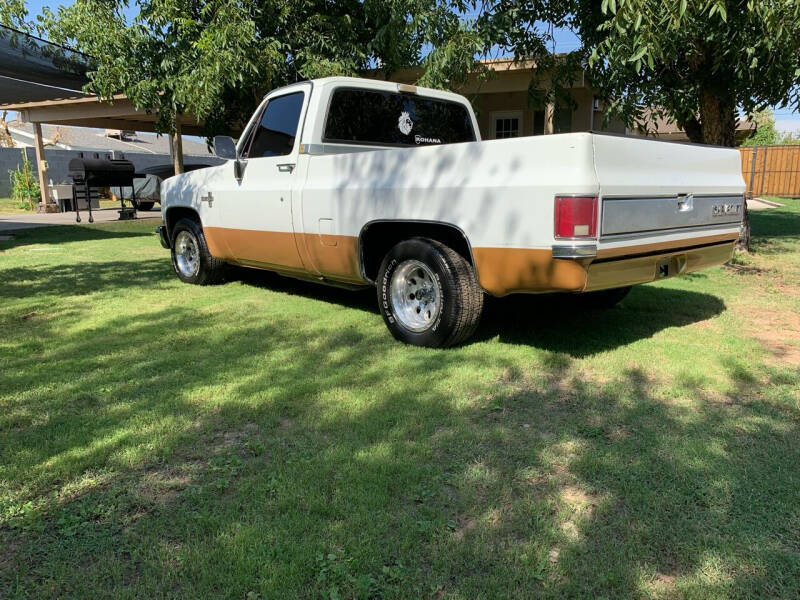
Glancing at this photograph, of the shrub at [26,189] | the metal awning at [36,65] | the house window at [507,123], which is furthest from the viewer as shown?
the shrub at [26,189]

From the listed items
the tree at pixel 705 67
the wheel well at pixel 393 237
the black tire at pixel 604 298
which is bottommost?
the black tire at pixel 604 298

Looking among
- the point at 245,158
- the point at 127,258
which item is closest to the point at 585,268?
the point at 245,158

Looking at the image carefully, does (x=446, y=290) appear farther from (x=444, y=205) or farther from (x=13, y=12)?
(x=13, y=12)

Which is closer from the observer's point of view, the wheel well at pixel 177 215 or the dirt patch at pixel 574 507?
the dirt patch at pixel 574 507

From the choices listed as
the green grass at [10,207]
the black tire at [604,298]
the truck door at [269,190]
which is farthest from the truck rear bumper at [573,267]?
the green grass at [10,207]

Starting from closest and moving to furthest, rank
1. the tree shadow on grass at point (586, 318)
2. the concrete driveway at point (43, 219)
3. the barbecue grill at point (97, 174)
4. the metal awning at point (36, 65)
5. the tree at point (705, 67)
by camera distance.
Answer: the tree shadow on grass at point (586, 318)
the tree at point (705, 67)
the metal awning at point (36, 65)
the concrete driveway at point (43, 219)
the barbecue grill at point (97, 174)

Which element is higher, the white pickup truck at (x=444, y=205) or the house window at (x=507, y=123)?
the house window at (x=507, y=123)

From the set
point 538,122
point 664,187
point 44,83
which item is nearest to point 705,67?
point 664,187

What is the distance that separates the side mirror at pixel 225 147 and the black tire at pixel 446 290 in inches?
83.7

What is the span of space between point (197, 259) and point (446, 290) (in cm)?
387

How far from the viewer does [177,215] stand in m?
7.34

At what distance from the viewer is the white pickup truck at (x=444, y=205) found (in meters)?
3.56

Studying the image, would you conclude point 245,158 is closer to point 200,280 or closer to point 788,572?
point 200,280

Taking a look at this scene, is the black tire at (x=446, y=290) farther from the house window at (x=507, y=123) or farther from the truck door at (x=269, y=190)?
the house window at (x=507, y=123)
